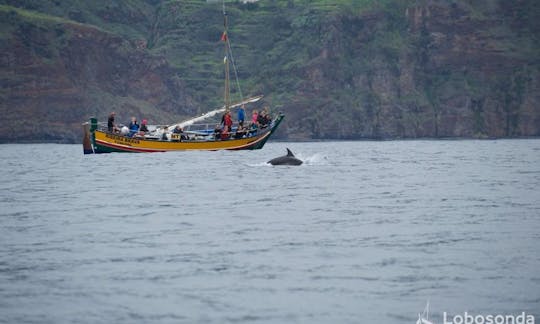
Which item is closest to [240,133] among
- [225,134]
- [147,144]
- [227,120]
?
[225,134]

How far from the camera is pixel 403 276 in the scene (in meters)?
20.5

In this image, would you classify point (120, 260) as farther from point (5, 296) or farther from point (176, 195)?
point (176, 195)

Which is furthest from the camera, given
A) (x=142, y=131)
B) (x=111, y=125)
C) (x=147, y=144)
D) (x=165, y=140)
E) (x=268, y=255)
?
(x=142, y=131)

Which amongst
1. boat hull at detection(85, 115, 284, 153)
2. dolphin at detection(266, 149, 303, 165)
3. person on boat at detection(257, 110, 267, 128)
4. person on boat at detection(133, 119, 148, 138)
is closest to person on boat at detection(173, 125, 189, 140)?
boat hull at detection(85, 115, 284, 153)

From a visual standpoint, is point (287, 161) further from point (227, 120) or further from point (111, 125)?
point (111, 125)

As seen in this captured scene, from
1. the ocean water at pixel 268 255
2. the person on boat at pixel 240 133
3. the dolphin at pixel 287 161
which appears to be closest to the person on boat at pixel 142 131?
the person on boat at pixel 240 133

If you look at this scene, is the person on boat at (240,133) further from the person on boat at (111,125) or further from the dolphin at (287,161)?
the dolphin at (287,161)

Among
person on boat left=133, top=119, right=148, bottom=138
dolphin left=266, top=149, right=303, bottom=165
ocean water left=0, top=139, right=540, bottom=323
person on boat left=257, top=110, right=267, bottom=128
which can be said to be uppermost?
person on boat left=257, top=110, right=267, bottom=128

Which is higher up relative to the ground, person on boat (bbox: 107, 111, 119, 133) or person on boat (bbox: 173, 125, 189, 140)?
person on boat (bbox: 107, 111, 119, 133)

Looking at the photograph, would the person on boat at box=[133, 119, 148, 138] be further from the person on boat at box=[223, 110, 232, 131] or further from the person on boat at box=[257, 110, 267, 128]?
the person on boat at box=[257, 110, 267, 128]

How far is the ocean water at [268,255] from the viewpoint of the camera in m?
17.9

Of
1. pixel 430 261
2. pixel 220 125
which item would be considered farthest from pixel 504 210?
pixel 220 125

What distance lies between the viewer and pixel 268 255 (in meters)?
23.4

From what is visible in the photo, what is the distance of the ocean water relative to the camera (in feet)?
58.9
